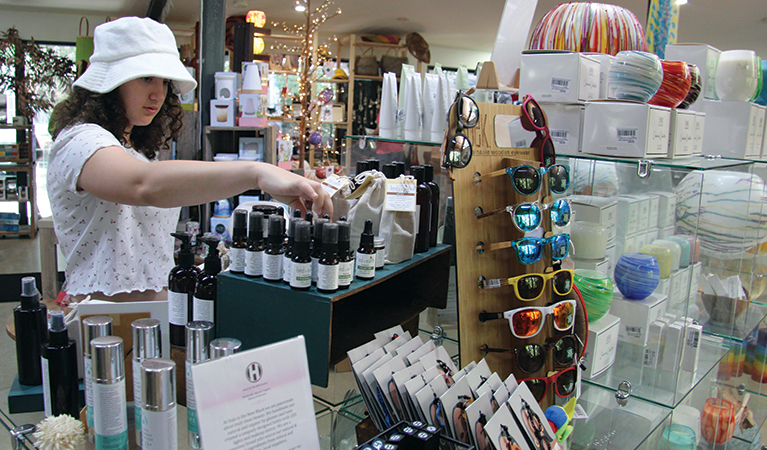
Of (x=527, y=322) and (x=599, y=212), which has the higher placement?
(x=599, y=212)

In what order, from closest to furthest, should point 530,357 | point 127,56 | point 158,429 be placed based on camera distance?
point 158,429
point 530,357
point 127,56

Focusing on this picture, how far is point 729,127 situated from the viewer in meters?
2.14

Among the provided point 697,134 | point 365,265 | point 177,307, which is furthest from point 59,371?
point 697,134

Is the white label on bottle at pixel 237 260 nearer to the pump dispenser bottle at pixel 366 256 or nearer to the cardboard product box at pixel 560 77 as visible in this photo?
the pump dispenser bottle at pixel 366 256

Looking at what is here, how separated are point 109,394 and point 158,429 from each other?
12 cm

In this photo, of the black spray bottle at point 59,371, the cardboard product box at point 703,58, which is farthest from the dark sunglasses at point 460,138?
the cardboard product box at point 703,58

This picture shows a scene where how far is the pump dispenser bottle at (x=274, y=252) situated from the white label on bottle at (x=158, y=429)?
0.37 m

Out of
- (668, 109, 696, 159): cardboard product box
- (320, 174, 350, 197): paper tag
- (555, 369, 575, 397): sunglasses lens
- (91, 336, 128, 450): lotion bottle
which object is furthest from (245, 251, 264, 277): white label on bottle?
(668, 109, 696, 159): cardboard product box

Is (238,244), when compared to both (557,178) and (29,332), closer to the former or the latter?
(29,332)

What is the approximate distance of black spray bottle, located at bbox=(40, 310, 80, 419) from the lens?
1.11 meters

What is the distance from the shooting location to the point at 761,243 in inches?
84.2

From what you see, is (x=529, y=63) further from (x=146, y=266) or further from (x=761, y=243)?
(x=146, y=266)

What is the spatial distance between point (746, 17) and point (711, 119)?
24.5 ft

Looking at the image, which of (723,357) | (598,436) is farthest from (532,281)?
(723,357)
